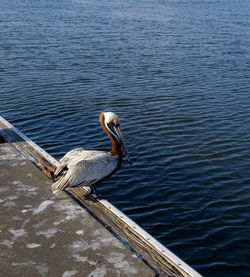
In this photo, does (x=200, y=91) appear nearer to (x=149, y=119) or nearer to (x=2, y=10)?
(x=149, y=119)

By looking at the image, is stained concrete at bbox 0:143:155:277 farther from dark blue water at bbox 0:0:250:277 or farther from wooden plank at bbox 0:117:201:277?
dark blue water at bbox 0:0:250:277

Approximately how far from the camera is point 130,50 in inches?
1036

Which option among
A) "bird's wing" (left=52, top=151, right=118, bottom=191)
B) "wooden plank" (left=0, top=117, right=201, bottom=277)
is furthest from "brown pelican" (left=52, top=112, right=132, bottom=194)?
"wooden plank" (left=0, top=117, right=201, bottom=277)

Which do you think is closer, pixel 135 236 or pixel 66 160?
pixel 135 236

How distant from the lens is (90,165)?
7.75m

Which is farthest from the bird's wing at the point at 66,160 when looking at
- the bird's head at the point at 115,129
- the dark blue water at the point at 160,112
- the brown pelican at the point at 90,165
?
the dark blue water at the point at 160,112

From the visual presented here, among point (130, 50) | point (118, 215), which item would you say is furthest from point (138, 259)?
point (130, 50)

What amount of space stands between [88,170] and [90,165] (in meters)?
0.12

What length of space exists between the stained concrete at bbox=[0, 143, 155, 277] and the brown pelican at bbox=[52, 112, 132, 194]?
39 centimetres

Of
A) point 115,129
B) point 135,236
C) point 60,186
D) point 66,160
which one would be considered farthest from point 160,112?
point 135,236

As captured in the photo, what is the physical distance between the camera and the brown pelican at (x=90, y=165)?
24.6 ft

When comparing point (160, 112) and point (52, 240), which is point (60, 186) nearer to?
point (52, 240)

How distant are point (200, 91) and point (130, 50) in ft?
30.2

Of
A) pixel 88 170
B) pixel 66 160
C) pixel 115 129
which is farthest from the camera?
pixel 115 129
